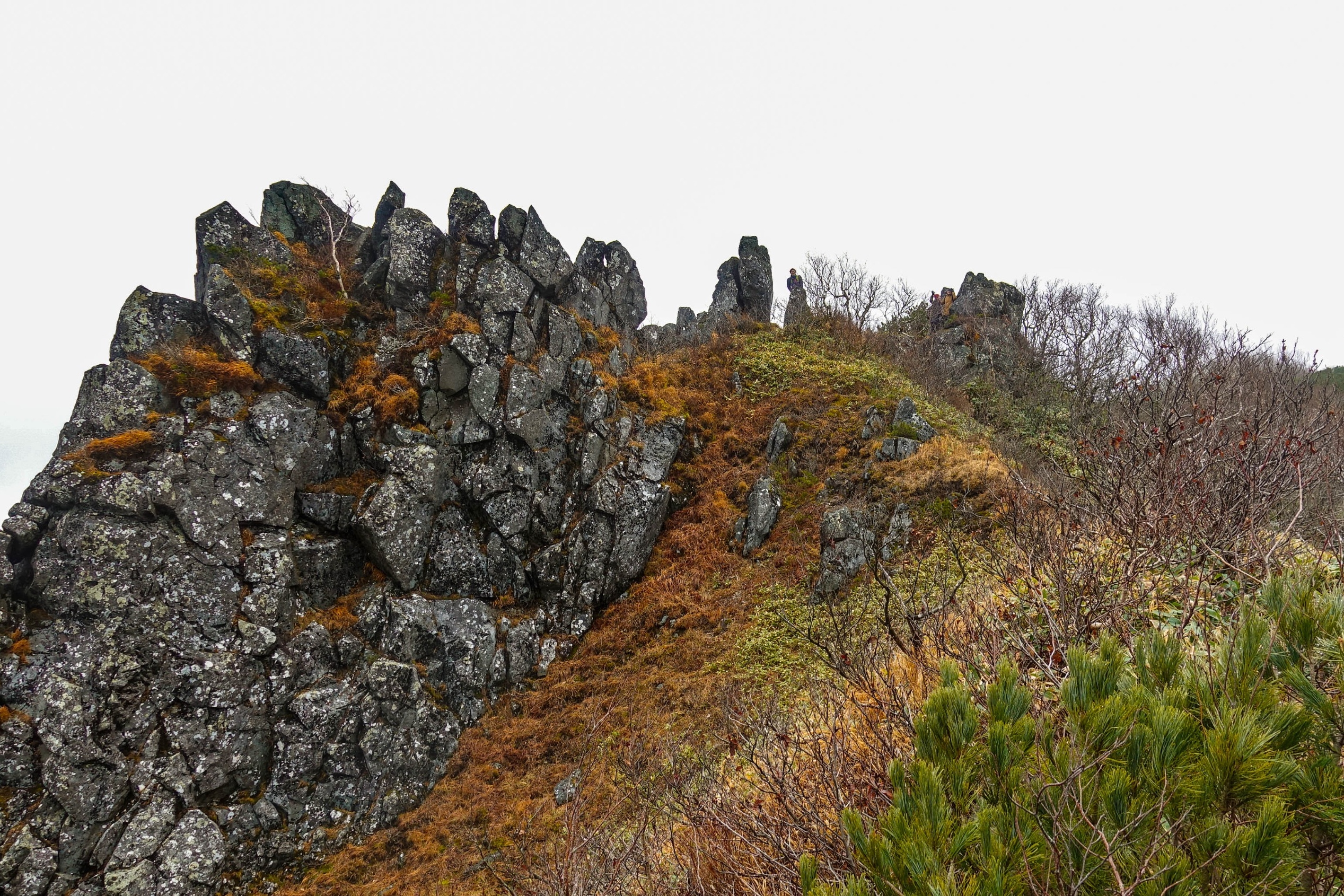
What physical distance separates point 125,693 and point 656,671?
919 centimetres

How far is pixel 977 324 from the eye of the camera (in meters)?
21.9

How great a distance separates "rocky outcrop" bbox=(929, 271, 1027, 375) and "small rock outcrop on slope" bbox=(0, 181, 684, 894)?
1281cm

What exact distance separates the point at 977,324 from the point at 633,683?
63.3ft

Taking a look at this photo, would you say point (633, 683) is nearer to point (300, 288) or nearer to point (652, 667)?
point (652, 667)

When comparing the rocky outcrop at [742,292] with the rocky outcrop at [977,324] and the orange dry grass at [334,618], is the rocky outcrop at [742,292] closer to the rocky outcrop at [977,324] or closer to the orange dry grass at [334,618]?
the rocky outcrop at [977,324]

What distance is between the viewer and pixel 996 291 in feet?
74.7

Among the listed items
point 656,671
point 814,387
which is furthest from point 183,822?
point 814,387

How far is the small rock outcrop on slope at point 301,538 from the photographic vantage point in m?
9.08

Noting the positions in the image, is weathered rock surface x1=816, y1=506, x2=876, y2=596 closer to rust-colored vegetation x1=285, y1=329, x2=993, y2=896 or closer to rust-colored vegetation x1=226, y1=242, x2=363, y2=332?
rust-colored vegetation x1=285, y1=329, x2=993, y2=896

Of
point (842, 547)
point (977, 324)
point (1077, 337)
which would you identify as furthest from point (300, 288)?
point (1077, 337)

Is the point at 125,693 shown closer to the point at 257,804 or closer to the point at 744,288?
the point at 257,804

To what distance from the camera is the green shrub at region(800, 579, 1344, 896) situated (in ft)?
5.14

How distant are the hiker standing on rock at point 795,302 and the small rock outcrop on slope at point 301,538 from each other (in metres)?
9.78

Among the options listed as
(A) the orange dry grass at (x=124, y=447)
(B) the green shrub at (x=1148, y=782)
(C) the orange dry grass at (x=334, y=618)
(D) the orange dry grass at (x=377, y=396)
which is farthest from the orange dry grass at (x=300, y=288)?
(B) the green shrub at (x=1148, y=782)
